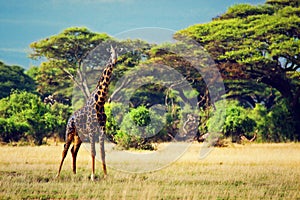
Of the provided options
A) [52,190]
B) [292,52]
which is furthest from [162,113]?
[52,190]

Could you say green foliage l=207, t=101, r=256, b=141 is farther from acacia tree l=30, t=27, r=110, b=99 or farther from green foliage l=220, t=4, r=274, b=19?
acacia tree l=30, t=27, r=110, b=99

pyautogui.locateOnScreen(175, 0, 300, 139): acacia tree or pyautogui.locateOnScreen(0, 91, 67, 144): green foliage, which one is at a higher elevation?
pyautogui.locateOnScreen(175, 0, 300, 139): acacia tree

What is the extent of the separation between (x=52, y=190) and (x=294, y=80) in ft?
69.7

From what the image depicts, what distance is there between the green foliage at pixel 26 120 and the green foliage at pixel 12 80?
34.4 ft

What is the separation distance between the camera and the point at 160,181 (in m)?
10.5

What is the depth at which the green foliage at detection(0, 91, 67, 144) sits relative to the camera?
21.4 meters

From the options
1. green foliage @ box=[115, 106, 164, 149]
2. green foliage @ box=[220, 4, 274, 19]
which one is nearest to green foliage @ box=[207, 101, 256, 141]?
green foliage @ box=[115, 106, 164, 149]

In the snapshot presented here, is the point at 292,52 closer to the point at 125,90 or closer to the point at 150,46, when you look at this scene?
the point at 150,46

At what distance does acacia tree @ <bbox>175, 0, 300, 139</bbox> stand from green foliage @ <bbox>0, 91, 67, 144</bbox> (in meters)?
8.73

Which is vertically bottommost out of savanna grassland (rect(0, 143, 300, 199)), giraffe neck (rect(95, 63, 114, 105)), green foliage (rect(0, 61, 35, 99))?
savanna grassland (rect(0, 143, 300, 199))

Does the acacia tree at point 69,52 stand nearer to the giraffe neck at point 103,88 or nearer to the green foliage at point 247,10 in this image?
the green foliage at point 247,10

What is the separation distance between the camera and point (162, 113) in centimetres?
2759

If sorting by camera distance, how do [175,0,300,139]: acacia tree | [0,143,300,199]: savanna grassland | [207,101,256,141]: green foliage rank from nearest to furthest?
[0,143,300,199]: savanna grassland → [207,101,256,141]: green foliage → [175,0,300,139]: acacia tree

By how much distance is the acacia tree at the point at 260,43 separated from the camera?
1020 inches
